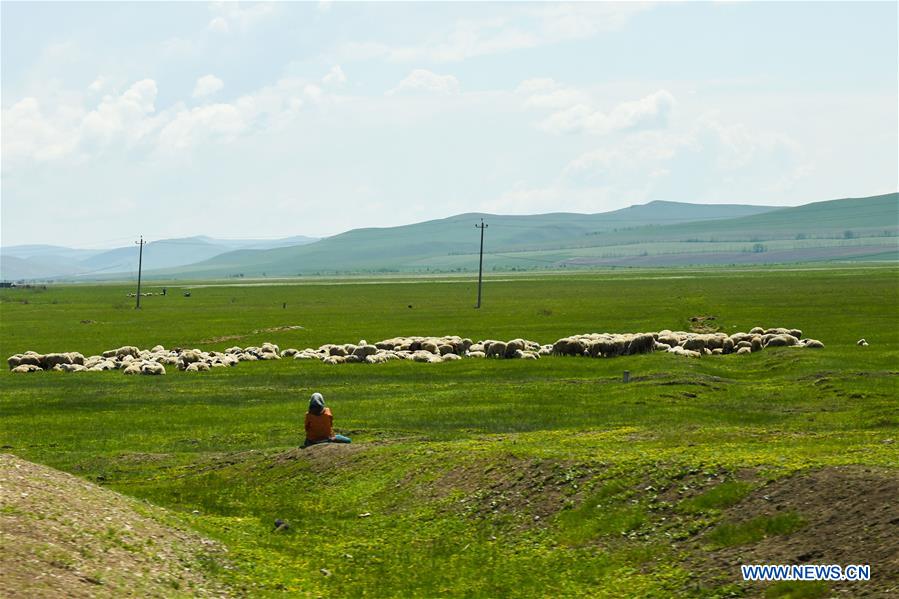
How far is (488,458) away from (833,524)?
9211mm

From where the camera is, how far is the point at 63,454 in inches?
1241

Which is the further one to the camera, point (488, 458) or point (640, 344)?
point (640, 344)

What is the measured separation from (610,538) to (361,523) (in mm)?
5798

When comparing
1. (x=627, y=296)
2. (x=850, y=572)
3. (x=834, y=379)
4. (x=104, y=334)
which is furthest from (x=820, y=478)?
(x=627, y=296)

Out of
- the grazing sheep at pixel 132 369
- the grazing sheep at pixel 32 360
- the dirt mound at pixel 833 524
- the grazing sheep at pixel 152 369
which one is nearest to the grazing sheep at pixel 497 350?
the grazing sheep at pixel 152 369

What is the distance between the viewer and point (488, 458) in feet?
80.0

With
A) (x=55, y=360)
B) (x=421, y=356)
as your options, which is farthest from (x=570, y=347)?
(x=55, y=360)

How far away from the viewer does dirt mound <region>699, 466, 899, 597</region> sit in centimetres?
1552

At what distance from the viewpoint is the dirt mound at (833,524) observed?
1552 centimetres

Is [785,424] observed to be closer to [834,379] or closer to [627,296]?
[834,379]

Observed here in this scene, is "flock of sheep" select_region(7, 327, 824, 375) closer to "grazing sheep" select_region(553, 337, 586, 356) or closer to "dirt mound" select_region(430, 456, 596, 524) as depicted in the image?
"grazing sheep" select_region(553, 337, 586, 356)

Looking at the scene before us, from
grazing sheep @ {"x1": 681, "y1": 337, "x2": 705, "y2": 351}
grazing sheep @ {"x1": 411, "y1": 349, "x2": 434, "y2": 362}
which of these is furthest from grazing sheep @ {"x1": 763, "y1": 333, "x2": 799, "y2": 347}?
grazing sheep @ {"x1": 411, "y1": 349, "x2": 434, "y2": 362}

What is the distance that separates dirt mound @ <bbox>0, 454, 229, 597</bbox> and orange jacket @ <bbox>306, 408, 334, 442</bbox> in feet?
26.4

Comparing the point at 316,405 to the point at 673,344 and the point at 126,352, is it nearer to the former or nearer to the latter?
the point at 673,344
